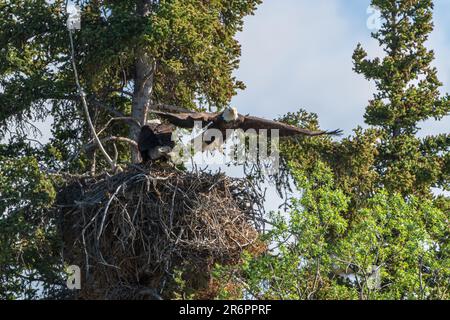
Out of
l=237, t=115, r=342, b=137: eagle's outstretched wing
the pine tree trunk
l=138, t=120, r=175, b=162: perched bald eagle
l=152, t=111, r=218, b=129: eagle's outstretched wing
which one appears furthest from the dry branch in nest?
the pine tree trunk

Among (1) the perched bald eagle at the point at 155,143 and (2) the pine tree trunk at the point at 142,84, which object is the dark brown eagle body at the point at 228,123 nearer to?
(1) the perched bald eagle at the point at 155,143

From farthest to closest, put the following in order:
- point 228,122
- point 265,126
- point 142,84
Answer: point 142,84, point 265,126, point 228,122

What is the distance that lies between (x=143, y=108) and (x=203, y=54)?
1642 mm

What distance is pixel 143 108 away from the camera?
84.9 ft

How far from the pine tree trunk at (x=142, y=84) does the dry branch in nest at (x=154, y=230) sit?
3761mm

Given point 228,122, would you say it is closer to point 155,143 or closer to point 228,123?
point 228,123

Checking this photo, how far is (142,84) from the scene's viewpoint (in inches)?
1029

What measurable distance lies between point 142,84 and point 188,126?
13.1ft

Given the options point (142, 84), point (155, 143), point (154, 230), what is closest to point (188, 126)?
point (155, 143)

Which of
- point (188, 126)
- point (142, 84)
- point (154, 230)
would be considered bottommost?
point (154, 230)

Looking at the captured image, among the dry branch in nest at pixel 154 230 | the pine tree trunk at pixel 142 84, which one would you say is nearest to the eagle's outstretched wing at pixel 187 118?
the dry branch in nest at pixel 154 230

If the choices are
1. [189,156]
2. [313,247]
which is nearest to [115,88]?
[189,156]

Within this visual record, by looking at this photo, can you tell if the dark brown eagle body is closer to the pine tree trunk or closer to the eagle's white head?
the eagle's white head

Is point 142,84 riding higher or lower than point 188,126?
higher
